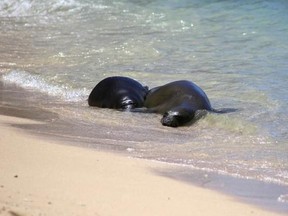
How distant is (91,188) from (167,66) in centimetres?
487

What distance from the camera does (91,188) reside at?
13.6 ft

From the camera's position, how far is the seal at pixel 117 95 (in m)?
7.29

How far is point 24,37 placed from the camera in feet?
35.8

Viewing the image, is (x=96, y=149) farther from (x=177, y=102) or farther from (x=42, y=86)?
(x=42, y=86)

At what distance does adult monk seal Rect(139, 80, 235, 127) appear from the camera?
261 inches

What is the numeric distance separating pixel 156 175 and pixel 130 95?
2737 millimetres

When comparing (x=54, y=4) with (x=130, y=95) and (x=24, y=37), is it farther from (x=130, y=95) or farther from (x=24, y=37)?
(x=130, y=95)

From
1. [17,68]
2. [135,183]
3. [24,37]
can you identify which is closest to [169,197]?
[135,183]

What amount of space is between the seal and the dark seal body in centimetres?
10

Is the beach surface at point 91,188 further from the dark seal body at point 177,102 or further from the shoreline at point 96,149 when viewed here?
the dark seal body at point 177,102

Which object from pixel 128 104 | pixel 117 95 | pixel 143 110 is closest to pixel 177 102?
pixel 143 110

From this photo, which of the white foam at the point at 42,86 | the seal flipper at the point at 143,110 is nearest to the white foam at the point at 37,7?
the white foam at the point at 42,86

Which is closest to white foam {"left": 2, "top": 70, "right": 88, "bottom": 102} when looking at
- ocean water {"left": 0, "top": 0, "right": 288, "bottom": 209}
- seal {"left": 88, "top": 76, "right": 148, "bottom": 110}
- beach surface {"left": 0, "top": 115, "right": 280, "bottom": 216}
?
ocean water {"left": 0, "top": 0, "right": 288, "bottom": 209}

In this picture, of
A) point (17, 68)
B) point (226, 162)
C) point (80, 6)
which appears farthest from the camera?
point (80, 6)
